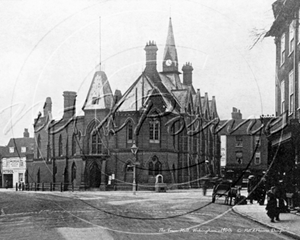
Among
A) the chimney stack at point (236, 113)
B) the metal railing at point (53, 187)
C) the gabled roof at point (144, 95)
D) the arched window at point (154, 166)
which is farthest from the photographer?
the metal railing at point (53, 187)

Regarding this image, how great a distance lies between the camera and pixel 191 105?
4106cm

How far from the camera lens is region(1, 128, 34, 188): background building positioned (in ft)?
236

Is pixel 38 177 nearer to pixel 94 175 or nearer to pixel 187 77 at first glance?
pixel 94 175

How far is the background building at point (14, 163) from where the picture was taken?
71.8 m

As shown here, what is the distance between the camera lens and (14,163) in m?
73.3

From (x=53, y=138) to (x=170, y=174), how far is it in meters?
13.2

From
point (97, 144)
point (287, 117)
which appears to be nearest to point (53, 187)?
point (97, 144)

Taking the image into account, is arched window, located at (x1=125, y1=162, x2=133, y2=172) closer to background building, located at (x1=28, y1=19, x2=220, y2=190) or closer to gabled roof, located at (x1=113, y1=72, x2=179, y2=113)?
background building, located at (x1=28, y1=19, x2=220, y2=190)

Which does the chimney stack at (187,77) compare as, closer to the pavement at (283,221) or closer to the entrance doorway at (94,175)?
the entrance doorway at (94,175)

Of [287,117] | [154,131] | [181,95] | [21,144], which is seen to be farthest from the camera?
[21,144]

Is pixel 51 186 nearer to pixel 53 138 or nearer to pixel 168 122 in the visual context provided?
pixel 53 138

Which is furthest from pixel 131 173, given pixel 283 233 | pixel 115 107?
pixel 283 233

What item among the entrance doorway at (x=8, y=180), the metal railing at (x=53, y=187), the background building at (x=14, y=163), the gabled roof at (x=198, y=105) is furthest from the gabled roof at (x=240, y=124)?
the entrance doorway at (x=8, y=180)

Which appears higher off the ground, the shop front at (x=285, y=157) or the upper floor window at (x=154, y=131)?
the upper floor window at (x=154, y=131)
